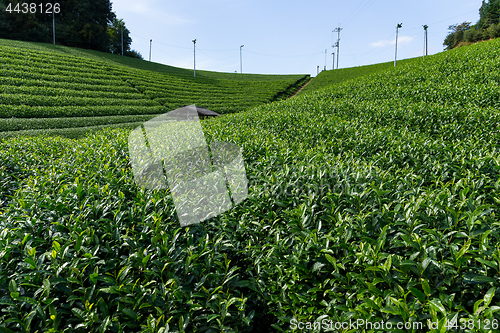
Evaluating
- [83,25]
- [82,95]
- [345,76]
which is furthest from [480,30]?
[83,25]

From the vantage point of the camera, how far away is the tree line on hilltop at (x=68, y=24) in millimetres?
43219

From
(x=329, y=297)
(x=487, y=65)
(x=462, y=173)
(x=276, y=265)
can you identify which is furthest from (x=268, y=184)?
(x=487, y=65)

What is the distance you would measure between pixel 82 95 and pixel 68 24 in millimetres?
40150

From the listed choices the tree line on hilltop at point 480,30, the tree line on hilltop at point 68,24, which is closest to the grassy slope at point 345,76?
the tree line on hilltop at point 480,30

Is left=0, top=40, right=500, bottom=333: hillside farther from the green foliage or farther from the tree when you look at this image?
the tree

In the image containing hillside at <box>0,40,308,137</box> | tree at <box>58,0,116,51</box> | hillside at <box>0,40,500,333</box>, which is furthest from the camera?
tree at <box>58,0,116,51</box>

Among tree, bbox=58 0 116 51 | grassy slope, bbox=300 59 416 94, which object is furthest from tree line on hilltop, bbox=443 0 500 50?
tree, bbox=58 0 116 51

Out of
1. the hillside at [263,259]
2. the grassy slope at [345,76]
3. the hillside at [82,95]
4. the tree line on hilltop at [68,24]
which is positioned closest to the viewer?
the hillside at [263,259]

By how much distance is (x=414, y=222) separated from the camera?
7.47 feet

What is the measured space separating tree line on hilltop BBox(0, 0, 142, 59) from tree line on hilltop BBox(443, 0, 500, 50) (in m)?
70.7

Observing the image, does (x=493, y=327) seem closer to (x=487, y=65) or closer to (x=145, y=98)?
(x=487, y=65)

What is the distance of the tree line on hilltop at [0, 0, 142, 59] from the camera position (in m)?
43.2

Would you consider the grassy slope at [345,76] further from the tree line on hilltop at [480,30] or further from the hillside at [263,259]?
the hillside at [263,259]

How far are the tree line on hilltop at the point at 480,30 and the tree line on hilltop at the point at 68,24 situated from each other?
232ft
